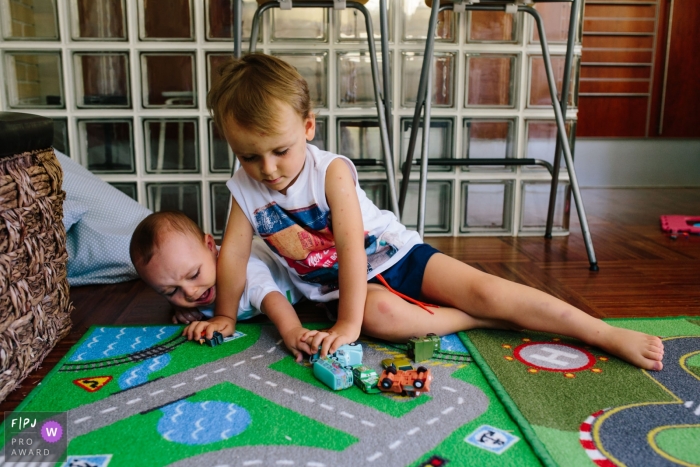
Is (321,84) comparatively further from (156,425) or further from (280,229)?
(156,425)

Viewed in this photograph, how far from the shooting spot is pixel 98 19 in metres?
1.70

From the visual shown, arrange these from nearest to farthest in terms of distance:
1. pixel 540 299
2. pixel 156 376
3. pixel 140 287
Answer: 1. pixel 156 376
2. pixel 540 299
3. pixel 140 287

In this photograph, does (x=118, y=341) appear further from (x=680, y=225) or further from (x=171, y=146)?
(x=680, y=225)

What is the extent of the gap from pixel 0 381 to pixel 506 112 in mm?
1554

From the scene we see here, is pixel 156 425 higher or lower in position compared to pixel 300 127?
lower

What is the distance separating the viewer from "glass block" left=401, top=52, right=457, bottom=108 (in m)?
1.80

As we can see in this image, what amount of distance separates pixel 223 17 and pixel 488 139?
0.89m

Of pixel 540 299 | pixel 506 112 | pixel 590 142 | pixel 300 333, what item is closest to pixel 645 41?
pixel 590 142

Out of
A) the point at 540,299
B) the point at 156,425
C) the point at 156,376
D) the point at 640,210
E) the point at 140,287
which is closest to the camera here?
the point at 156,425

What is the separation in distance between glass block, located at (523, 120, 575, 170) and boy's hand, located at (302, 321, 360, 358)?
3.94 ft

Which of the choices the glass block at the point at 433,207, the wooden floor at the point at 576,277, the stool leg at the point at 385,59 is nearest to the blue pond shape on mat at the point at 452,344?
the wooden floor at the point at 576,277

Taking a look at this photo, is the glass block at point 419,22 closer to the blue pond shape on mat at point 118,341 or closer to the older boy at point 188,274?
the older boy at point 188,274

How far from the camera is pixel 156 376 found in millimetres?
857

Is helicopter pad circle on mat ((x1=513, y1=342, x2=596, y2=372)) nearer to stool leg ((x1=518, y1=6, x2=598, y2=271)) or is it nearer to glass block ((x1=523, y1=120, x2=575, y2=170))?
stool leg ((x1=518, y1=6, x2=598, y2=271))
